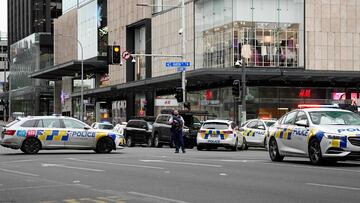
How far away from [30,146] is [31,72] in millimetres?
92671

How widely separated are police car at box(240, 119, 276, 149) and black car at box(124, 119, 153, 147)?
6165 millimetres

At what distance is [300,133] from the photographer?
18.1 m

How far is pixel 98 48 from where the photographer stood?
278 ft

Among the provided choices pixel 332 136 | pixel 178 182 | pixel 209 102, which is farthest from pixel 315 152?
pixel 209 102

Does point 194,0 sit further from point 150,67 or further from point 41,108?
point 41,108

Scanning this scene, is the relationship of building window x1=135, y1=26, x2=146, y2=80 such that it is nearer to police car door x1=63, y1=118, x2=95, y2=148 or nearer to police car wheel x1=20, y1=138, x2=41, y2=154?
police car door x1=63, y1=118, x2=95, y2=148

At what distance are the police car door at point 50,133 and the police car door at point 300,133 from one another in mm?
10373

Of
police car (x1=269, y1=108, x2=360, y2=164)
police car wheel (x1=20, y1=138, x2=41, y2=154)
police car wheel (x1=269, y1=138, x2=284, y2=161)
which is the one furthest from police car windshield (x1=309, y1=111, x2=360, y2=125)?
police car wheel (x1=20, y1=138, x2=41, y2=154)

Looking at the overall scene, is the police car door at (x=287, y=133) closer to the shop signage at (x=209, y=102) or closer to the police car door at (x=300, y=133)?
the police car door at (x=300, y=133)

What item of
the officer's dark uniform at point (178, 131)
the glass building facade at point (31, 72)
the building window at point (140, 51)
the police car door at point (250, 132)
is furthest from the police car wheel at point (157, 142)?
the glass building facade at point (31, 72)

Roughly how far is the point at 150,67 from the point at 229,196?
191ft

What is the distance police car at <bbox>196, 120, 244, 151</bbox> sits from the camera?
97.5 ft

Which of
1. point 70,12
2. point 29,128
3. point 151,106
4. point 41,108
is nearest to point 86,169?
point 29,128

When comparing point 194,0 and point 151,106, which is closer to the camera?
point 194,0
